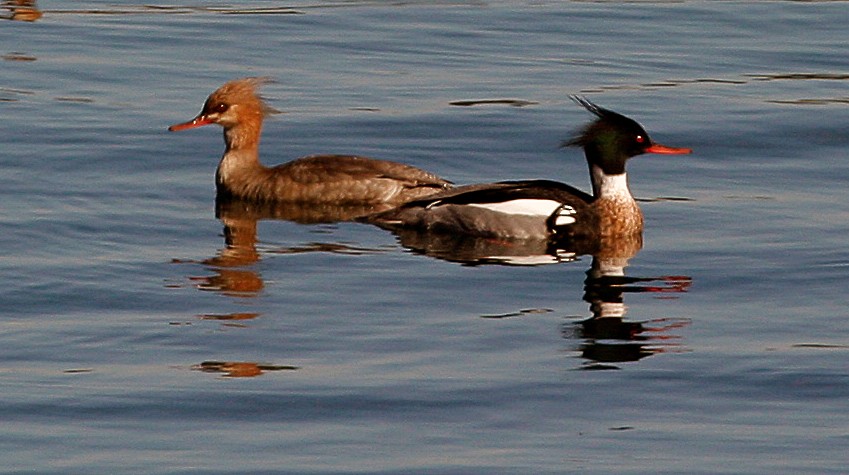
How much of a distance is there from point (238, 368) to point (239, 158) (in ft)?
19.1

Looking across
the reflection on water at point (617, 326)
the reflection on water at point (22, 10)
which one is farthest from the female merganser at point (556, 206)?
the reflection on water at point (22, 10)

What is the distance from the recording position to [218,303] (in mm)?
12180

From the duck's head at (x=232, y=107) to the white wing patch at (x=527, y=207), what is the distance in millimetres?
2781

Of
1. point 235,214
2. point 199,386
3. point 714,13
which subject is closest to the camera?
point 199,386

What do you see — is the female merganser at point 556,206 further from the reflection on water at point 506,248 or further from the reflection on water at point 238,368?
the reflection on water at point 238,368

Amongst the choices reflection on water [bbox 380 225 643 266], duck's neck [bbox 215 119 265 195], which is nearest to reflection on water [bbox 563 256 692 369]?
reflection on water [bbox 380 225 643 266]

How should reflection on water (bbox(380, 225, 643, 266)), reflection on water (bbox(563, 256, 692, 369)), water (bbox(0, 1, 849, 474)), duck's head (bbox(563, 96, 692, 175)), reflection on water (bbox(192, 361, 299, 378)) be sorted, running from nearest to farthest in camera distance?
water (bbox(0, 1, 849, 474)) → reflection on water (bbox(192, 361, 299, 378)) → reflection on water (bbox(563, 256, 692, 369)) → reflection on water (bbox(380, 225, 643, 266)) → duck's head (bbox(563, 96, 692, 175))

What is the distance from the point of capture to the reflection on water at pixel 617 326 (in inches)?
440

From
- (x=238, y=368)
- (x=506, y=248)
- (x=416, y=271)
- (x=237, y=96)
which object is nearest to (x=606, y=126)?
(x=506, y=248)

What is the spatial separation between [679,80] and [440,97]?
2.58 meters

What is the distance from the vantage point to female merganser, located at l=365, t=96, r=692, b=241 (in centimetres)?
1467

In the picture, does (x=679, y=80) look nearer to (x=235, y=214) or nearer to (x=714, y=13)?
(x=714, y=13)

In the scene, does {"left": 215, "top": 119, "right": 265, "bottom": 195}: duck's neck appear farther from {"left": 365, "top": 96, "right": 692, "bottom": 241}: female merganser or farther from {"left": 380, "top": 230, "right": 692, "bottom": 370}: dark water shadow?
{"left": 380, "top": 230, "right": 692, "bottom": 370}: dark water shadow

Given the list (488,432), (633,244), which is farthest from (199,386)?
(633,244)
